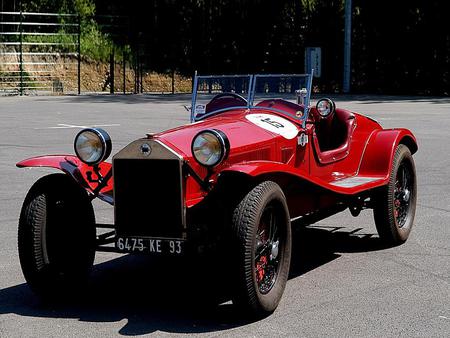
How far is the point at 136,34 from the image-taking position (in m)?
39.8

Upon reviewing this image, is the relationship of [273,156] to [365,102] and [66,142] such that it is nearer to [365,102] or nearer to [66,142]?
[66,142]

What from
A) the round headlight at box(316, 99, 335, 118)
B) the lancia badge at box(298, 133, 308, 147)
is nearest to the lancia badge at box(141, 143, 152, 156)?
the lancia badge at box(298, 133, 308, 147)

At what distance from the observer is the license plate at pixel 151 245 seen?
547 cm

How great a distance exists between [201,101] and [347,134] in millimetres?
1278

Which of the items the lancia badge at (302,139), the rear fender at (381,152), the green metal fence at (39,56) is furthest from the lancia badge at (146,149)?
the green metal fence at (39,56)

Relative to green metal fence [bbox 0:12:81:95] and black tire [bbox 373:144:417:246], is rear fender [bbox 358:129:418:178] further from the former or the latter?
green metal fence [bbox 0:12:81:95]

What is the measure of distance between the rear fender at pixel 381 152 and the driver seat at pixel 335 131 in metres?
0.21

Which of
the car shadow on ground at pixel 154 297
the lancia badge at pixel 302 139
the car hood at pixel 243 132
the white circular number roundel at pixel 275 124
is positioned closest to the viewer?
the car shadow on ground at pixel 154 297

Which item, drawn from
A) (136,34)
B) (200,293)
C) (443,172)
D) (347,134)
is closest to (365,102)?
(136,34)

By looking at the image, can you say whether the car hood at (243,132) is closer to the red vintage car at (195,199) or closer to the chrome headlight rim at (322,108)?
the red vintage car at (195,199)

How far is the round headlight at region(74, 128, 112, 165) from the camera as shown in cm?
603

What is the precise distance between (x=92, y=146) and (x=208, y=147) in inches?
35.7

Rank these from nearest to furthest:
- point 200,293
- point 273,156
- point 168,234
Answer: point 168,234 → point 200,293 → point 273,156

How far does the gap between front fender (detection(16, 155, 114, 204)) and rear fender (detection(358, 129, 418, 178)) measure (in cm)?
235
